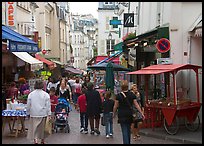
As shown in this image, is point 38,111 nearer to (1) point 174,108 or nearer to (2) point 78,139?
(2) point 78,139

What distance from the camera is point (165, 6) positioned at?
16.8m

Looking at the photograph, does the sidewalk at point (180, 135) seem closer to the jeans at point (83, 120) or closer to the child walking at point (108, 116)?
the child walking at point (108, 116)

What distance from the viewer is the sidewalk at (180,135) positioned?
37.9ft

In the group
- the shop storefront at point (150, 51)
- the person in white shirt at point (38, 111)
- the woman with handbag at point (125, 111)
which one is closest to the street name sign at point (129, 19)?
the shop storefront at point (150, 51)

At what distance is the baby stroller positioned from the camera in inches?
534

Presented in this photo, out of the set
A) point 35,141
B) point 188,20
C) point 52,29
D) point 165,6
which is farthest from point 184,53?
point 52,29

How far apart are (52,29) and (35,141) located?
41421 millimetres

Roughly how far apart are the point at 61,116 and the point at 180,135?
3.89m

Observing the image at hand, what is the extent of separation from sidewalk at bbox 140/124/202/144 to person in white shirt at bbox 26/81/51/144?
3.71m

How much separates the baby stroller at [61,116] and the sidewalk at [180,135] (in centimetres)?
249

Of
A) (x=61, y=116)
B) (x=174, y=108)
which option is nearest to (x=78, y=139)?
(x=61, y=116)

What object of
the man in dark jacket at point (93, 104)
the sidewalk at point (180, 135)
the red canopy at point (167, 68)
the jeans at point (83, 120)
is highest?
the red canopy at point (167, 68)

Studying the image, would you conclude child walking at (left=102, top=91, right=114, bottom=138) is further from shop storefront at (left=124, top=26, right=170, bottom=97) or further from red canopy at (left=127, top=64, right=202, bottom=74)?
shop storefront at (left=124, top=26, right=170, bottom=97)

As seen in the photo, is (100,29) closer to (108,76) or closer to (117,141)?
(108,76)
